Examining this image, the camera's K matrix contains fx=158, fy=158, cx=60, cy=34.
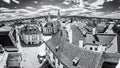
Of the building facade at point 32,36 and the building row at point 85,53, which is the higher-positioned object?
the building row at point 85,53

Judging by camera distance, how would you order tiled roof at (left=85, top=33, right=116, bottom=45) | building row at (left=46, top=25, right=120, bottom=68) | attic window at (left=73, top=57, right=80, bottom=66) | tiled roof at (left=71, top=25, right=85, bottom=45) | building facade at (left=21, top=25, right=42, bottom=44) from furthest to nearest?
building facade at (left=21, top=25, right=42, bottom=44)
tiled roof at (left=71, top=25, right=85, bottom=45)
tiled roof at (left=85, top=33, right=116, bottom=45)
attic window at (left=73, top=57, right=80, bottom=66)
building row at (left=46, top=25, right=120, bottom=68)

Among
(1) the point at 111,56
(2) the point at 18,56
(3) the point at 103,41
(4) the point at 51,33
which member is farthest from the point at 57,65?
(4) the point at 51,33

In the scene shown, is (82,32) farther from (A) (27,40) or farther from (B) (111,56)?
(A) (27,40)

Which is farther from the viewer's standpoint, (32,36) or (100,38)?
(32,36)

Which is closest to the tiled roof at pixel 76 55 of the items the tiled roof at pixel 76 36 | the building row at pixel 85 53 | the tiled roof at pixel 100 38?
the building row at pixel 85 53

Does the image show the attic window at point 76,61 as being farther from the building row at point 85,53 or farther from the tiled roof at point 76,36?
the tiled roof at point 76,36

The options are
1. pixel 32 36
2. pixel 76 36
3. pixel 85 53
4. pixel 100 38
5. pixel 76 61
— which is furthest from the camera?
pixel 32 36

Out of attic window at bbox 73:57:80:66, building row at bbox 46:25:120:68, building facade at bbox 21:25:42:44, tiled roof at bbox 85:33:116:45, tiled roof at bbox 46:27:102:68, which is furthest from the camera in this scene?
building facade at bbox 21:25:42:44

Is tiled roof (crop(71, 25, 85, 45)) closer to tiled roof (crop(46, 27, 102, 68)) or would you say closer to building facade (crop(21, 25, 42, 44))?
tiled roof (crop(46, 27, 102, 68))

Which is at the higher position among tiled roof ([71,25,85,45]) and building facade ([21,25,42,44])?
tiled roof ([71,25,85,45])

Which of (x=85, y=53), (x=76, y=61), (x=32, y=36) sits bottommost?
(x=32, y=36)

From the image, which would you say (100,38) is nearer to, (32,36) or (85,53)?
(85,53)

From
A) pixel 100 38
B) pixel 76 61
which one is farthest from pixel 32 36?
pixel 76 61

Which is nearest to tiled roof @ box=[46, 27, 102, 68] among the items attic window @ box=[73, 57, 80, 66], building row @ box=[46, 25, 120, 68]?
building row @ box=[46, 25, 120, 68]
